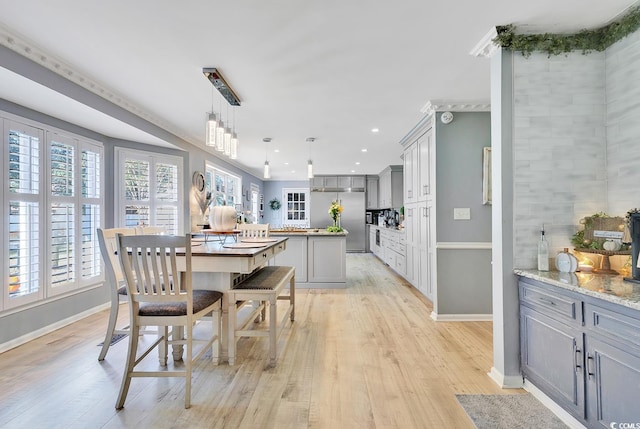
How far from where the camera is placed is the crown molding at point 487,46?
6.91ft

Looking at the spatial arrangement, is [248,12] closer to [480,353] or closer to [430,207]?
[430,207]

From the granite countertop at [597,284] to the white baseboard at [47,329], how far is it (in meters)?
4.22

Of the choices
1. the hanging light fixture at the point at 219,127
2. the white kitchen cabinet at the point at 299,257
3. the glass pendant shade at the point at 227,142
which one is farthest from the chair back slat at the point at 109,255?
the white kitchen cabinet at the point at 299,257

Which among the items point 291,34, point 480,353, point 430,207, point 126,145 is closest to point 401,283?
point 430,207

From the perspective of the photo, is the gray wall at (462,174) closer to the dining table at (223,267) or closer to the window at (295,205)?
the dining table at (223,267)

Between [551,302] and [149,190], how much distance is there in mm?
4814

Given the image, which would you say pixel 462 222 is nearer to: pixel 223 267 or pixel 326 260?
pixel 326 260

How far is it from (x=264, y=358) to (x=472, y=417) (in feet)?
5.07

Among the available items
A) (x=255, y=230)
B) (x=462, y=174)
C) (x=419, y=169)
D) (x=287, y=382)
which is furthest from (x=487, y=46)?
(x=255, y=230)

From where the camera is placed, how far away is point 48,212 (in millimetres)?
3111

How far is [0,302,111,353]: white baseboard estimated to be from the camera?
2667 millimetres

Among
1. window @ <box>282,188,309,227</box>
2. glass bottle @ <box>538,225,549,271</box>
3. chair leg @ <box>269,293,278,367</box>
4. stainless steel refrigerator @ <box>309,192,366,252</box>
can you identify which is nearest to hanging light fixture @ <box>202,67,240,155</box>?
chair leg @ <box>269,293,278,367</box>

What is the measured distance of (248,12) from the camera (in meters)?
1.89

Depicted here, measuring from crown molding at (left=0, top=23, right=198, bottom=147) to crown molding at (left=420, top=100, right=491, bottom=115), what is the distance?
336 centimetres
